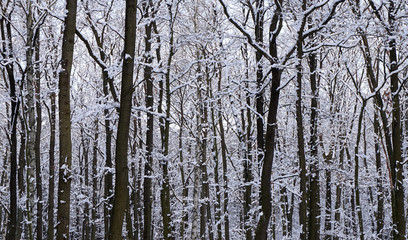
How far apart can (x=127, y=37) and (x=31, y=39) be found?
6.24 m

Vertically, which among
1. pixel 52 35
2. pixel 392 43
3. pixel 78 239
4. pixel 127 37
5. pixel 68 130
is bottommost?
pixel 78 239

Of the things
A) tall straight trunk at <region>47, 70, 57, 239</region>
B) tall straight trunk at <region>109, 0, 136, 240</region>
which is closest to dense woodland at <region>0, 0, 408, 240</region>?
tall straight trunk at <region>109, 0, 136, 240</region>

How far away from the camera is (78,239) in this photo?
122 ft

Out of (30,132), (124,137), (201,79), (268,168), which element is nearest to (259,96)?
(268,168)

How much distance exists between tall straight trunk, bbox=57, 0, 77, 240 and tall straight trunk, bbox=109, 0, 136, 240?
1084mm

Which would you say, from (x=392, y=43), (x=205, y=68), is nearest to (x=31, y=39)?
(x=205, y=68)

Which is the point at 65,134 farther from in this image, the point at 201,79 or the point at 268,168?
the point at 201,79

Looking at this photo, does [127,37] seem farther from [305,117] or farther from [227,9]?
[305,117]

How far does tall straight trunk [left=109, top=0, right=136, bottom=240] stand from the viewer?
5547 millimetres

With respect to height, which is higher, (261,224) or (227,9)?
(227,9)

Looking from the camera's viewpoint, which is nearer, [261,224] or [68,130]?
[68,130]

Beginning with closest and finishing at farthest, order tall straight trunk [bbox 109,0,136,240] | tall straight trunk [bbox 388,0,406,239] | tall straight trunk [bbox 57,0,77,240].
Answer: tall straight trunk [bbox 109,0,136,240] → tall straight trunk [bbox 57,0,77,240] → tall straight trunk [bbox 388,0,406,239]

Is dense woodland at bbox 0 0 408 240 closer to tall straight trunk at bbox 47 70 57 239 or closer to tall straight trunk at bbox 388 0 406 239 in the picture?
tall straight trunk at bbox 388 0 406 239

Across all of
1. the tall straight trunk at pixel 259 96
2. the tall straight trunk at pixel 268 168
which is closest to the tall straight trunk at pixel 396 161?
the tall straight trunk at pixel 268 168
